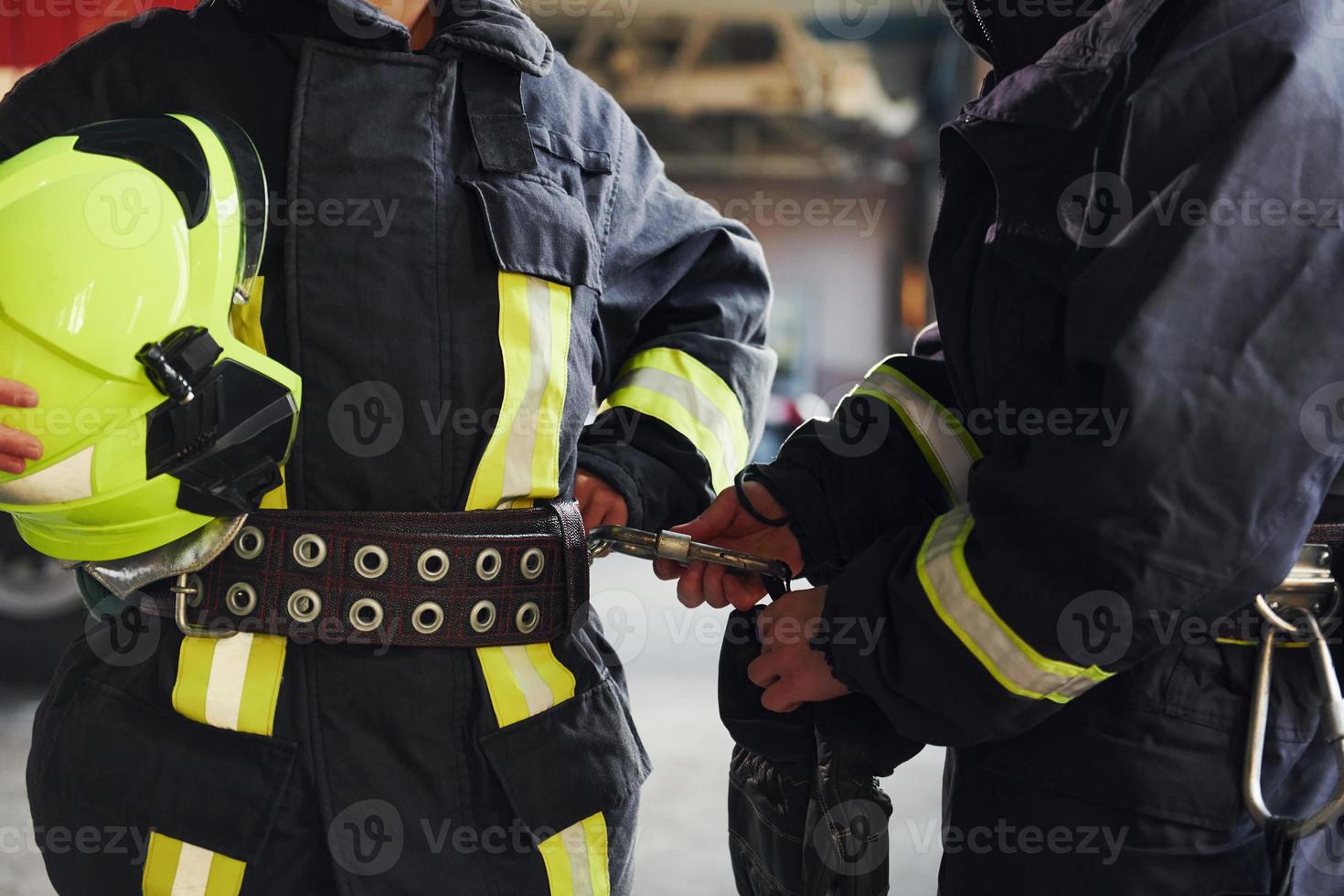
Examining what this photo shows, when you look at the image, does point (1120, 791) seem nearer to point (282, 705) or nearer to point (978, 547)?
point (978, 547)

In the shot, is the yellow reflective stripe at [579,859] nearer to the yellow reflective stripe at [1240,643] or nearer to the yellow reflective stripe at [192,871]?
the yellow reflective stripe at [192,871]

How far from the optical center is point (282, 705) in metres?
1.13

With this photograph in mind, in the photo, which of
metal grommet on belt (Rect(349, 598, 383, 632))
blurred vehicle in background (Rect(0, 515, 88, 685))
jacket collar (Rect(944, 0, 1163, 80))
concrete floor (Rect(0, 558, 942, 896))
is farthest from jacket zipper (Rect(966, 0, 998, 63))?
blurred vehicle in background (Rect(0, 515, 88, 685))

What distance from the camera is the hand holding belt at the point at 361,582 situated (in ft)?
3.66

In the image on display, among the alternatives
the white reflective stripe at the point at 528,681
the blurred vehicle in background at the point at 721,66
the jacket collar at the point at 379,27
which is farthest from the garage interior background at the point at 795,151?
the jacket collar at the point at 379,27

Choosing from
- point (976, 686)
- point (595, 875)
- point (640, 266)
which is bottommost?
point (595, 875)

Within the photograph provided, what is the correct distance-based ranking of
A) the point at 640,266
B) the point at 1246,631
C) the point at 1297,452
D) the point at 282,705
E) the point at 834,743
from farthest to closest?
the point at 640,266 < the point at 834,743 < the point at 282,705 < the point at 1246,631 < the point at 1297,452

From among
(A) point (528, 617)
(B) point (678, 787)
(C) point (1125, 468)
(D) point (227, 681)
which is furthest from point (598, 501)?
(B) point (678, 787)

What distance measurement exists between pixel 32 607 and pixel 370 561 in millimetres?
2660

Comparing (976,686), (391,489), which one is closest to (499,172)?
(391,489)

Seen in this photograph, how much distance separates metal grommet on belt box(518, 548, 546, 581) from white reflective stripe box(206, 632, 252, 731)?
0.85ft

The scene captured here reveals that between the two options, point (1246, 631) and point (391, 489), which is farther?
point (391, 489)

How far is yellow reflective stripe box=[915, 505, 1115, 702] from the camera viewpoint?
0.96 metres

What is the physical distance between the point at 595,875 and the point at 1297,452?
0.74 meters
